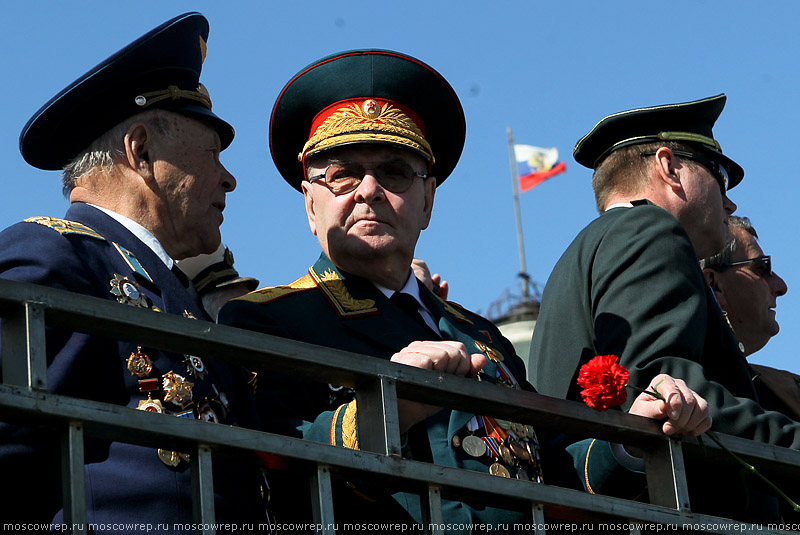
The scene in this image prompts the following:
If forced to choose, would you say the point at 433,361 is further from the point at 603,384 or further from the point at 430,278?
the point at 430,278

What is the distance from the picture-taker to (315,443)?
2953 millimetres

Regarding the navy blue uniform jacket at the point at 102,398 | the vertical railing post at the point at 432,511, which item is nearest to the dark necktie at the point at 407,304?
the navy blue uniform jacket at the point at 102,398

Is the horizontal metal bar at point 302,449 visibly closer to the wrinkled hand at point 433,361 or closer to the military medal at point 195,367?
the wrinkled hand at point 433,361

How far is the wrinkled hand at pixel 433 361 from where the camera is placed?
3309 mm

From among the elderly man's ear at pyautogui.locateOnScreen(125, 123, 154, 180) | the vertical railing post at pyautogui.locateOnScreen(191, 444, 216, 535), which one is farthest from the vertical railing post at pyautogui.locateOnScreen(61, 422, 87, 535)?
the elderly man's ear at pyautogui.locateOnScreen(125, 123, 154, 180)

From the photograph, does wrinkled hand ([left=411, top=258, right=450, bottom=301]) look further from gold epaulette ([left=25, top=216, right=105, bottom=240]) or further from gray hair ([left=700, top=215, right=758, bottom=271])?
gold epaulette ([left=25, top=216, right=105, bottom=240])

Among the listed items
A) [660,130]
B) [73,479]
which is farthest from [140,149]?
[660,130]

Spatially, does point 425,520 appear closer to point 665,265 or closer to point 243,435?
point 243,435

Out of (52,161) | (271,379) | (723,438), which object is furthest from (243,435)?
(52,161)

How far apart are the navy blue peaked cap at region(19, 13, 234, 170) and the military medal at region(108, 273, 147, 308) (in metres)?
0.84

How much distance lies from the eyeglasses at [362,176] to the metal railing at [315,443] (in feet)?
4.67

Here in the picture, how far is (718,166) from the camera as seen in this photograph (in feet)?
18.1

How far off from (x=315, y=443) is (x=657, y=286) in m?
1.73

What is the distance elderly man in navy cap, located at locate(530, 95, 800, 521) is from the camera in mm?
4129
